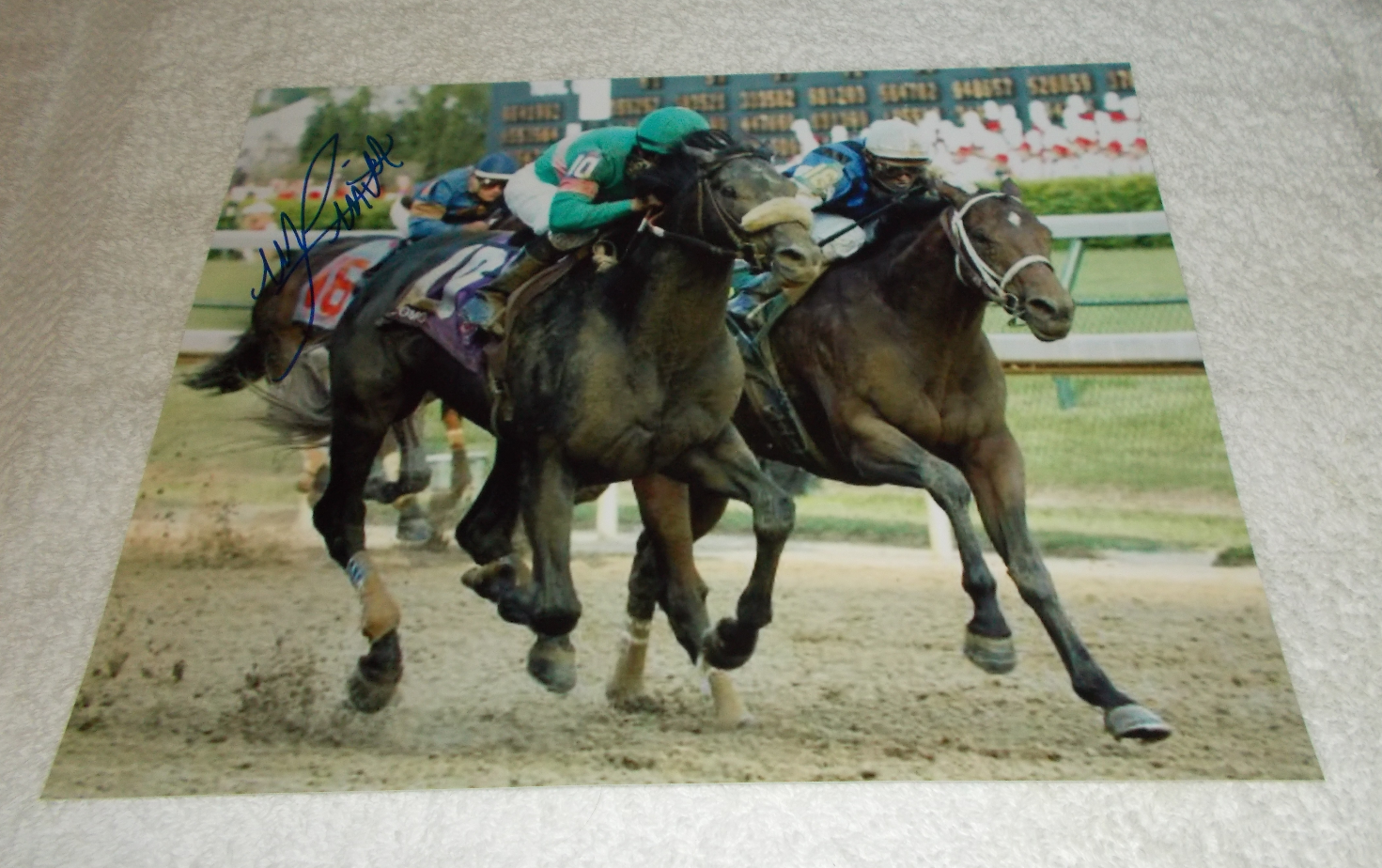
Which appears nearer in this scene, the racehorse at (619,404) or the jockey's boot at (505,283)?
the racehorse at (619,404)

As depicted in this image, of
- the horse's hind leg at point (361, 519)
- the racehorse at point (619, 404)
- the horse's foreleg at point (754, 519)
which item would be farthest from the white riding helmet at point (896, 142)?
the horse's hind leg at point (361, 519)

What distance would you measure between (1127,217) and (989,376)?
730 mm

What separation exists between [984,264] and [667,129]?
93 cm

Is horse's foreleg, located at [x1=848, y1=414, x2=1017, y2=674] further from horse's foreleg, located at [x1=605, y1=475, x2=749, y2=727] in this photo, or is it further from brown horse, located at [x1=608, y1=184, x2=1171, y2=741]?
horse's foreleg, located at [x1=605, y1=475, x2=749, y2=727]

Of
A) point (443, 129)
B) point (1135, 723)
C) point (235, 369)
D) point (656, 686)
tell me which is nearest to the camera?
point (1135, 723)

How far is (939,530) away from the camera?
3.70m

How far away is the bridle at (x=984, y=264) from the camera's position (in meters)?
3.71

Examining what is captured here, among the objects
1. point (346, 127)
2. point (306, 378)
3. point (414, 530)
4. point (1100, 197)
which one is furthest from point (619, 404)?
point (1100, 197)

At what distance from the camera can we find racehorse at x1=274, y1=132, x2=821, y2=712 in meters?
3.48

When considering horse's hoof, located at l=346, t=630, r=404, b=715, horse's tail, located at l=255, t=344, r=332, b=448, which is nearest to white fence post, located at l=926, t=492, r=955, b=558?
horse's hoof, located at l=346, t=630, r=404, b=715

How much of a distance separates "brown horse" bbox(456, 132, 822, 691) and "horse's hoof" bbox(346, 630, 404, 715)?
27 centimetres

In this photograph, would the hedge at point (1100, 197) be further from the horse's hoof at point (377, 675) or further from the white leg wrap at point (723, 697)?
the horse's hoof at point (377, 675)

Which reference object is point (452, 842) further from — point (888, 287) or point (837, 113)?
point (837, 113)

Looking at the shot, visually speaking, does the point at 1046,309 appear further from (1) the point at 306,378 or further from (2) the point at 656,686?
(1) the point at 306,378
